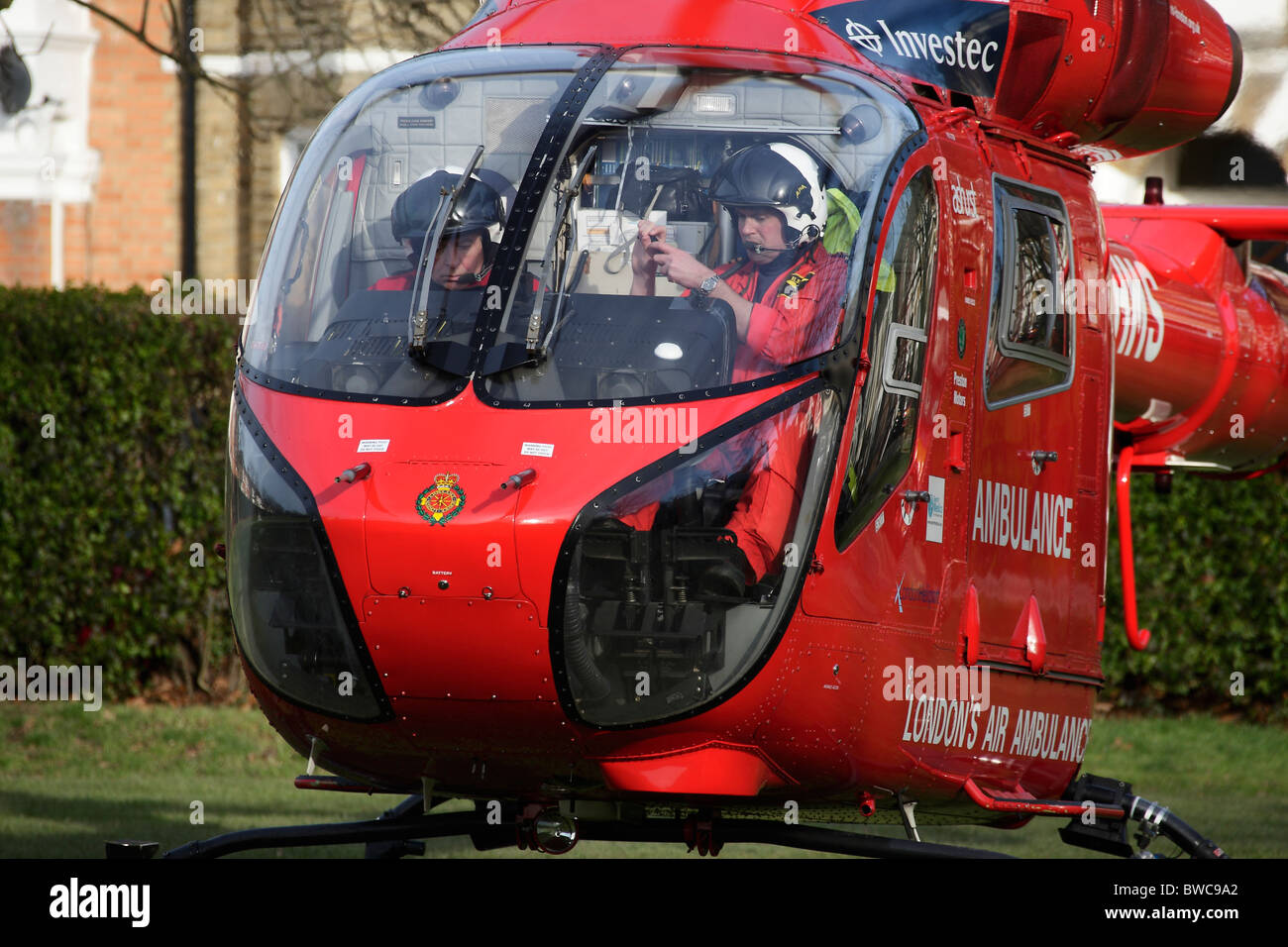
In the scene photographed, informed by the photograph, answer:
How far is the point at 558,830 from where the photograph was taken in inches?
186

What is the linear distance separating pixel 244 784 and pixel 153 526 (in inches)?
97.4

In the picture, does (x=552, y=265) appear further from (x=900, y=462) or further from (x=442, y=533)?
(x=900, y=462)

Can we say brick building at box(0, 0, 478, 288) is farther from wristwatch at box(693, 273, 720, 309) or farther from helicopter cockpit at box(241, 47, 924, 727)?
wristwatch at box(693, 273, 720, 309)

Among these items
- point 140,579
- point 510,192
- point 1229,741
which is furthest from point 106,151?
point 510,192

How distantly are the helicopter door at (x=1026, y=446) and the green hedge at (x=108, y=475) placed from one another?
23.4 ft

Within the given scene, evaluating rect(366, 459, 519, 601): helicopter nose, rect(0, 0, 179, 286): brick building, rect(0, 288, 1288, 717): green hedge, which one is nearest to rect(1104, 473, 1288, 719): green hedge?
rect(0, 288, 1288, 717): green hedge

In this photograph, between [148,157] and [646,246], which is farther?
[148,157]

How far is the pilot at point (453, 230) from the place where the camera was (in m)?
4.60

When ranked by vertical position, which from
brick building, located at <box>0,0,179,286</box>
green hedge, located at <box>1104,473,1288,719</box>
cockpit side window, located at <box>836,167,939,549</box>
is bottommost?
green hedge, located at <box>1104,473,1288,719</box>

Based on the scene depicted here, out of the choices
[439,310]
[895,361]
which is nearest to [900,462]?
[895,361]

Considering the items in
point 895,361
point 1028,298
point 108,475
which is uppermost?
point 1028,298

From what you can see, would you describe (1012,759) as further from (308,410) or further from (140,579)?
(140,579)

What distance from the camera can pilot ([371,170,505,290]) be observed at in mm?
4598

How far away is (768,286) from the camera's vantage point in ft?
14.7
